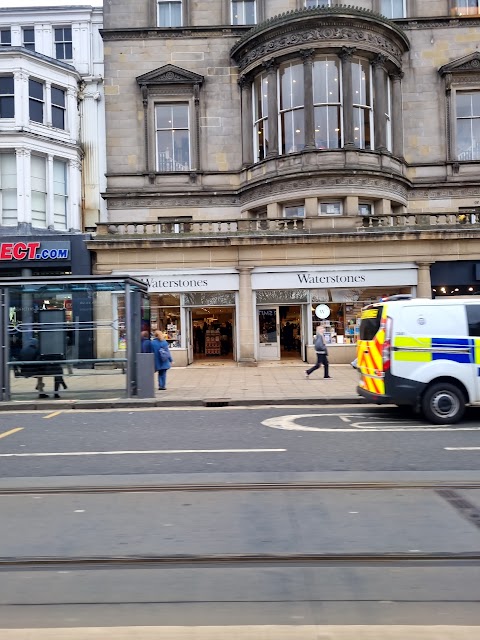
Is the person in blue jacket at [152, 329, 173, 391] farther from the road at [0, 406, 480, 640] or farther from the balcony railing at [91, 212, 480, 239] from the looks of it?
the balcony railing at [91, 212, 480, 239]

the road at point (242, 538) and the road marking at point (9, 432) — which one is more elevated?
the road marking at point (9, 432)

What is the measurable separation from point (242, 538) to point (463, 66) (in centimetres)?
2390

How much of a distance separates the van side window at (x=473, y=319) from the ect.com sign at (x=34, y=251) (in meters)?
15.4

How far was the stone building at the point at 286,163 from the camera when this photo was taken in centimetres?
2006

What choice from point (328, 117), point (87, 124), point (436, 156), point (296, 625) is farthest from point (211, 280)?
point (296, 625)

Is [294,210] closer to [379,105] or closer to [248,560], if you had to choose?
[379,105]

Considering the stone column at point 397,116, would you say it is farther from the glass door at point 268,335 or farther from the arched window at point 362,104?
the glass door at point 268,335

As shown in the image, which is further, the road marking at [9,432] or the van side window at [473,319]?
the van side window at [473,319]

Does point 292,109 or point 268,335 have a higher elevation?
point 292,109

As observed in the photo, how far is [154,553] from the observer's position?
407cm

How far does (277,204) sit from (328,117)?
382 centimetres

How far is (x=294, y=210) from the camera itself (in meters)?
21.8

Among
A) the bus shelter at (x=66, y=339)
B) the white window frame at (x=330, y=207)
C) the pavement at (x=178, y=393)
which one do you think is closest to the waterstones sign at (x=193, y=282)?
the white window frame at (x=330, y=207)

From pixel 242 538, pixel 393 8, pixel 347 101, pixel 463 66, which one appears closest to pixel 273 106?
pixel 347 101
